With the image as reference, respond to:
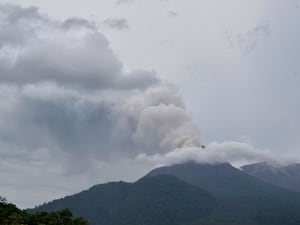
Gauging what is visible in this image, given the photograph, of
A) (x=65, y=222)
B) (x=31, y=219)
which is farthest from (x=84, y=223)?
(x=31, y=219)

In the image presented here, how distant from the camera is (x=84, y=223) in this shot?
8756cm

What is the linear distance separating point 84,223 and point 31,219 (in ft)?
31.6

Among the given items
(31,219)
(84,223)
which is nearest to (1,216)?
(31,219)

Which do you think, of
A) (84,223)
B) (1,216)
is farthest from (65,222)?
(1,216)

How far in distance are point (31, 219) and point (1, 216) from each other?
5.89 m

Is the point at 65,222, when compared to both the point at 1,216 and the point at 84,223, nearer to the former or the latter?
the point at 84,223

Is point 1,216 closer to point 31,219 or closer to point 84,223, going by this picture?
point 31,219

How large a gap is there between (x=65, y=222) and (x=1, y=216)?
1082 cm

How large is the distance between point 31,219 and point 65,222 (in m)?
6.11

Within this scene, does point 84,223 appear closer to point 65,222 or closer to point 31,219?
point 65,222

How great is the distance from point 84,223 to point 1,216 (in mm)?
14146

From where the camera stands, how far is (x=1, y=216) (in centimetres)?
8469

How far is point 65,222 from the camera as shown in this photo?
85875 millimetres
